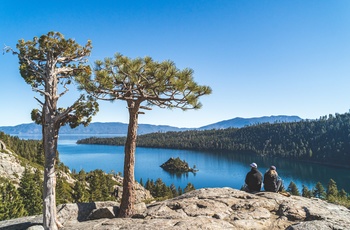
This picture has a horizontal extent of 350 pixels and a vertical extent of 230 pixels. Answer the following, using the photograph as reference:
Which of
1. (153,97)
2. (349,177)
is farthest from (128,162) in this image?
(349,177)

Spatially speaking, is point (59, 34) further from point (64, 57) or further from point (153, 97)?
point (153, 97)

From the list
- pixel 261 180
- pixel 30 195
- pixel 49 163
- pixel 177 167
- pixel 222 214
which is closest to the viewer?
pixel 222 214

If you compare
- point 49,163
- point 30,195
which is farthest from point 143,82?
point 30,195

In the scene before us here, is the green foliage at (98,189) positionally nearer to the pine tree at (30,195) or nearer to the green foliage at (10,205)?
the pine tree at (30,195)

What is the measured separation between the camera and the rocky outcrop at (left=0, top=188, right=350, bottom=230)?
415 inches

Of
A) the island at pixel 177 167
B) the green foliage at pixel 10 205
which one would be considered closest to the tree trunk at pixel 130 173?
the green foliage at pixel 10 205

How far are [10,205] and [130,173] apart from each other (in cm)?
4255

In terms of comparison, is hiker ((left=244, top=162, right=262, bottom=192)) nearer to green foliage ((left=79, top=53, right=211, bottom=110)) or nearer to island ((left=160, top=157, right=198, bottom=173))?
green foliage ((left=79, top=53, right=211, bottom=110))

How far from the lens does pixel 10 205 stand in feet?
148

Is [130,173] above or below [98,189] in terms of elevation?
above

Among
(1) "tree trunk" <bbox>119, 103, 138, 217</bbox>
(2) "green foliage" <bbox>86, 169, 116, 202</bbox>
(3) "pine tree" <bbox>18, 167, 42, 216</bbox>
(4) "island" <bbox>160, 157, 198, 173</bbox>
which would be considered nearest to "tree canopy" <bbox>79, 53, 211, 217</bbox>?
(1) "tree trunk" <bbox>119, 103, 138, 217</bbox>

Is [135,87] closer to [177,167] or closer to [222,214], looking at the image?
[222,214]

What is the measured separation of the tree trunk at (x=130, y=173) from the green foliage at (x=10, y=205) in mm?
37115

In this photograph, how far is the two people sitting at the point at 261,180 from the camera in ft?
52.4
